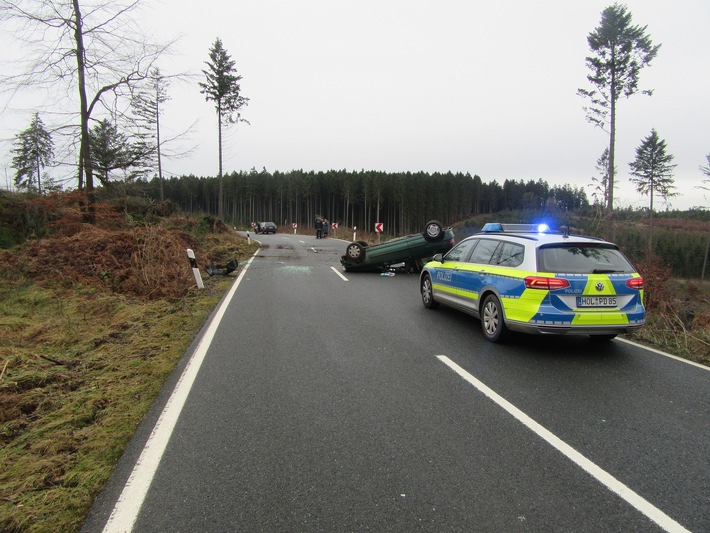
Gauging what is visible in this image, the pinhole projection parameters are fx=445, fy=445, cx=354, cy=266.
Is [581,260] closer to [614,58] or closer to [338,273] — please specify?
[338,273]

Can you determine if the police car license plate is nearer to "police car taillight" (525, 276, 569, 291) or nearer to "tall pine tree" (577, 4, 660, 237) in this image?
"police car taillight" (525, 276, 569, 291)

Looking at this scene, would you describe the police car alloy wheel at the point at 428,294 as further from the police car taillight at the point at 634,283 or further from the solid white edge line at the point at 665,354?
the police car taillight at the point at 634,283

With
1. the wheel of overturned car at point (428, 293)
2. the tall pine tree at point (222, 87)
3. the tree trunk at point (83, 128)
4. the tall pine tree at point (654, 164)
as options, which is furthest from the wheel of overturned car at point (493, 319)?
the tall pine tree at point (654, 164)

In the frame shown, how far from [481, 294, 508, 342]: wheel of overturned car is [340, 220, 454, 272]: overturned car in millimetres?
7831

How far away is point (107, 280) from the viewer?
424 inches

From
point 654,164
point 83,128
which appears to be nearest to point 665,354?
point 83,128

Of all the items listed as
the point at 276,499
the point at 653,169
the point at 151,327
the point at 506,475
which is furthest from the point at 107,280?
the point at 653,169

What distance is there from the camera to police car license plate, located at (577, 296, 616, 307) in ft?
18.6

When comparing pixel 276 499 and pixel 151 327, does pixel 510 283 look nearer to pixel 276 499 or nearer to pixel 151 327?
pixel 276 499

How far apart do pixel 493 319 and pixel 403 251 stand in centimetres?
850

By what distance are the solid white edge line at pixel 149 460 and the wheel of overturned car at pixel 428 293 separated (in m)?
4.92

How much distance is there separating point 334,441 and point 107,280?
9359mm

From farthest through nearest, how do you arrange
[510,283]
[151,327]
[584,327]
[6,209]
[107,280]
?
[6,209], [107,280], [151,327], [510,283], [584,327]

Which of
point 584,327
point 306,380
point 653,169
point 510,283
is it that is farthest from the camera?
point 653,169
